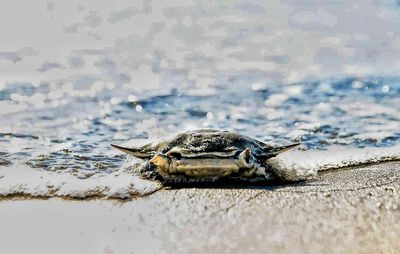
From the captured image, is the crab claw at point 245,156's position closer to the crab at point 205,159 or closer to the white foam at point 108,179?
the crab at point 205,159

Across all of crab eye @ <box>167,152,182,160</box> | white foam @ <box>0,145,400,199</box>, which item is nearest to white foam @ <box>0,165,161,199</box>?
white foam @ <box>0,145,400,199</box>

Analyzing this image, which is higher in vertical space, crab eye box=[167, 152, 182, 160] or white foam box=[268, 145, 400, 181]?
crab eye box=[167, 152, 182, 160]

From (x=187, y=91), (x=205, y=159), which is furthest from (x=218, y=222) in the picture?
(x=187, y=91)

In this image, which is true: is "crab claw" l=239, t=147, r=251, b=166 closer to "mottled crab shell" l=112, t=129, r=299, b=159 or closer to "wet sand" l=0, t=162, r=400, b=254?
"mottled crab shell" l=112, t=129, r=299, b=159

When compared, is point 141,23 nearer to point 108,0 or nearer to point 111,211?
point 108,0

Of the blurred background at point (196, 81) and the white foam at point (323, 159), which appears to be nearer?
the white foam at point (323, 159)

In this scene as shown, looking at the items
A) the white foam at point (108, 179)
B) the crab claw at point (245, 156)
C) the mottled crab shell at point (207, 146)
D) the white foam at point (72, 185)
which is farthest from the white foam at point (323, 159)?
the white foam at point (72, 185)
